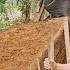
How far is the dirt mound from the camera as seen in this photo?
3252mm

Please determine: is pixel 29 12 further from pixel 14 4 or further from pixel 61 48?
pixel 61 48

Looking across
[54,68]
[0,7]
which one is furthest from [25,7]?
[54,68]

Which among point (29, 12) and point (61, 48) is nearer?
point (61, 48)

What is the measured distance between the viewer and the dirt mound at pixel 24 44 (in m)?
3.25

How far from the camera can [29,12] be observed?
6621 mm

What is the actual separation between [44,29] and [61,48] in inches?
52.0

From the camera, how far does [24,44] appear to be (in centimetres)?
378

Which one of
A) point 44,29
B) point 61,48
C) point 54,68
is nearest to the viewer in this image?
point 54,68

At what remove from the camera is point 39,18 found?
17.7ft

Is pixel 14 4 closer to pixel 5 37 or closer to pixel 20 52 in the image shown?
pixel 5 37

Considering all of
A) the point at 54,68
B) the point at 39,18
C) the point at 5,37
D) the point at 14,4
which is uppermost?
the point at 14,4

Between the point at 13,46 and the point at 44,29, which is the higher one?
the point at 44,29

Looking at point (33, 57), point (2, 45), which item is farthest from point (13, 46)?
point (33, 57)

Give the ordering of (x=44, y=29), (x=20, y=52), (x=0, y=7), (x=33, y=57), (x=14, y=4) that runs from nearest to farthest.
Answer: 1. (x=33, y=57)
2. (x=20, y=52)
3. (x=44, y=29)
4. (x=0, y=7)
5. (x=14, y=4)
